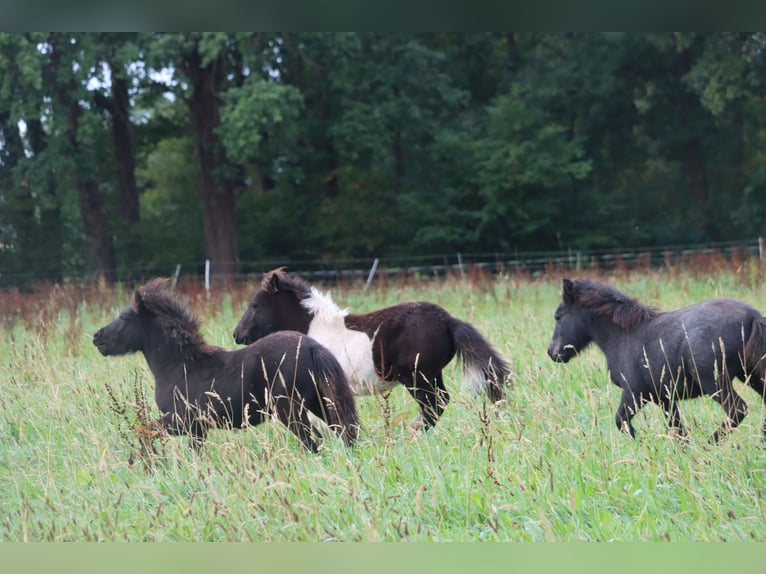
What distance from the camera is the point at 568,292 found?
658cm

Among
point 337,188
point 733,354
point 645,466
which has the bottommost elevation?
point 645,466

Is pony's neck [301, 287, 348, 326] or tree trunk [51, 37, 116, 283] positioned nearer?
pony's neck [301, 287, 348, 326]

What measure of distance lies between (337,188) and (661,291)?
1856 centimetres

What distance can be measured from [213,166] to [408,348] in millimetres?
18324

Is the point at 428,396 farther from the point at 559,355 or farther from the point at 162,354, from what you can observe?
the point at 162,354

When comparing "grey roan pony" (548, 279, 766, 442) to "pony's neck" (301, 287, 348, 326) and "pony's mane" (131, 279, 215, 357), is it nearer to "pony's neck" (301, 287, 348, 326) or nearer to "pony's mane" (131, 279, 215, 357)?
"pony's neck" (301, 287, 348, 326)

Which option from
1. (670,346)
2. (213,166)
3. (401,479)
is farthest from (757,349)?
(213,166)

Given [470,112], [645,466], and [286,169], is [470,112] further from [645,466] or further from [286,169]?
[645,466]

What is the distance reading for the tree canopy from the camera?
70.8 ft

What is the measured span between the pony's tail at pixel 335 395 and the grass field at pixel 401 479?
14 cm

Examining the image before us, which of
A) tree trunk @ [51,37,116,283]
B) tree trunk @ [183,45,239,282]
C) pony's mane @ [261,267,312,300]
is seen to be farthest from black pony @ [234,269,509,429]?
tree trunk @ [51,37,116,283]

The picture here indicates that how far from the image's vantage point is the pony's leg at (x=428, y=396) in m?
6.64

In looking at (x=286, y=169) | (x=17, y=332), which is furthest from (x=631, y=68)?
(x=17, y=332)

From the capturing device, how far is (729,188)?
30234 millimetres
